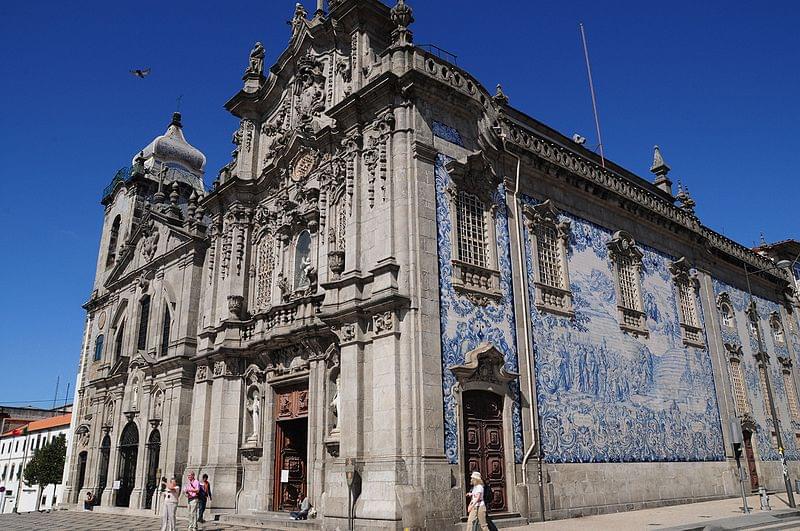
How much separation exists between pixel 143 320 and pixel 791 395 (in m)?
31.6

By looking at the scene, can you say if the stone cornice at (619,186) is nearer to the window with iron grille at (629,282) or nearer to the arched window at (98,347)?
the window with iron grille at (629,282)

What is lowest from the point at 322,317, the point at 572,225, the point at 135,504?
the point at 135,504

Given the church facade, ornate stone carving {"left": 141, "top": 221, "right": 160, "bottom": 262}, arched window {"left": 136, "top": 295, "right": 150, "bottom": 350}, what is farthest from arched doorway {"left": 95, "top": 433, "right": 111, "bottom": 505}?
ornate stone carving {"left": 141, "top": 221, "right": 160, "bottom": 262}

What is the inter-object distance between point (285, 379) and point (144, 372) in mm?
10948

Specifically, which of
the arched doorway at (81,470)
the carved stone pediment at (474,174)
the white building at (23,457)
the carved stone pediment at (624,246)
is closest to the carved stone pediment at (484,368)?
the carved stone pediment at (474,174)

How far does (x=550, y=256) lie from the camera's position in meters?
20.5

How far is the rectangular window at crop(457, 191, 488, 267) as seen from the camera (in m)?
17.6

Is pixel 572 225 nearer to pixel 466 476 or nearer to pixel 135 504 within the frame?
pixel 466 476

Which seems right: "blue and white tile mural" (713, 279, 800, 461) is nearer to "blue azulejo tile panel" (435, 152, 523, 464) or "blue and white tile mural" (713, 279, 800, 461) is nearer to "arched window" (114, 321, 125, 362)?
"blue azulejo tile panel" (435, 152, 523, 464)

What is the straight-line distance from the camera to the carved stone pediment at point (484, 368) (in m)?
15.8

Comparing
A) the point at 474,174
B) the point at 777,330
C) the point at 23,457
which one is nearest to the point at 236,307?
the point at 474,174

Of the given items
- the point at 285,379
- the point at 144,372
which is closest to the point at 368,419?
the point at 285,379

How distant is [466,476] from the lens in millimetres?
15242

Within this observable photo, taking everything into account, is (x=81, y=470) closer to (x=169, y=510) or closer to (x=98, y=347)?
(x=98, y=347)
